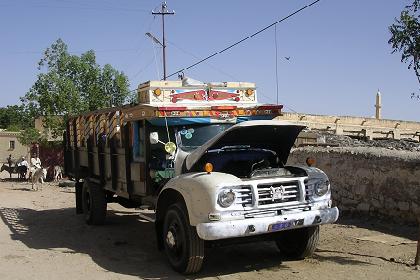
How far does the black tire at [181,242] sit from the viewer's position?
6.37 metres

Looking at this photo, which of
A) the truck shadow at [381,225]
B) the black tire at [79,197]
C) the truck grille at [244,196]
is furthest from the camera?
the black tire at [79,197]

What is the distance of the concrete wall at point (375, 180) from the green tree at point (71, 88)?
60.0 feet

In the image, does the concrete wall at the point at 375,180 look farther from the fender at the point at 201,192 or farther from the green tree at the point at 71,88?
the green tree at the point at 71,88

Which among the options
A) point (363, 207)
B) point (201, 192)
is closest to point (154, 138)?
point (201, 192)

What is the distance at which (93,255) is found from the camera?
26.9ft

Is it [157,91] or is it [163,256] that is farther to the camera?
[157,91]

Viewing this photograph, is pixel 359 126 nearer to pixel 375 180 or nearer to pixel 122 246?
pixel 375 180

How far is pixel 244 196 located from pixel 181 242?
3.70ft

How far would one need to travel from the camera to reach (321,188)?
682 centimetres

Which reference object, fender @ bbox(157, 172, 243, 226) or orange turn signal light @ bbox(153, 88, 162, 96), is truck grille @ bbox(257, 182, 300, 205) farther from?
orange turn signal light @ bbox(153, 88, 162, 96)

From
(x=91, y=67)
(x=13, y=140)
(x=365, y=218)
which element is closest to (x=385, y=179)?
(x=365, y=218)

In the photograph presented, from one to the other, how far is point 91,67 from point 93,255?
2114cm

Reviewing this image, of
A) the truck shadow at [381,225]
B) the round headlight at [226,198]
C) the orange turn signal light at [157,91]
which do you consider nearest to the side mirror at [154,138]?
the orange turn signal light at [157,91]

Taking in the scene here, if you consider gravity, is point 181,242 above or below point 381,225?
above
